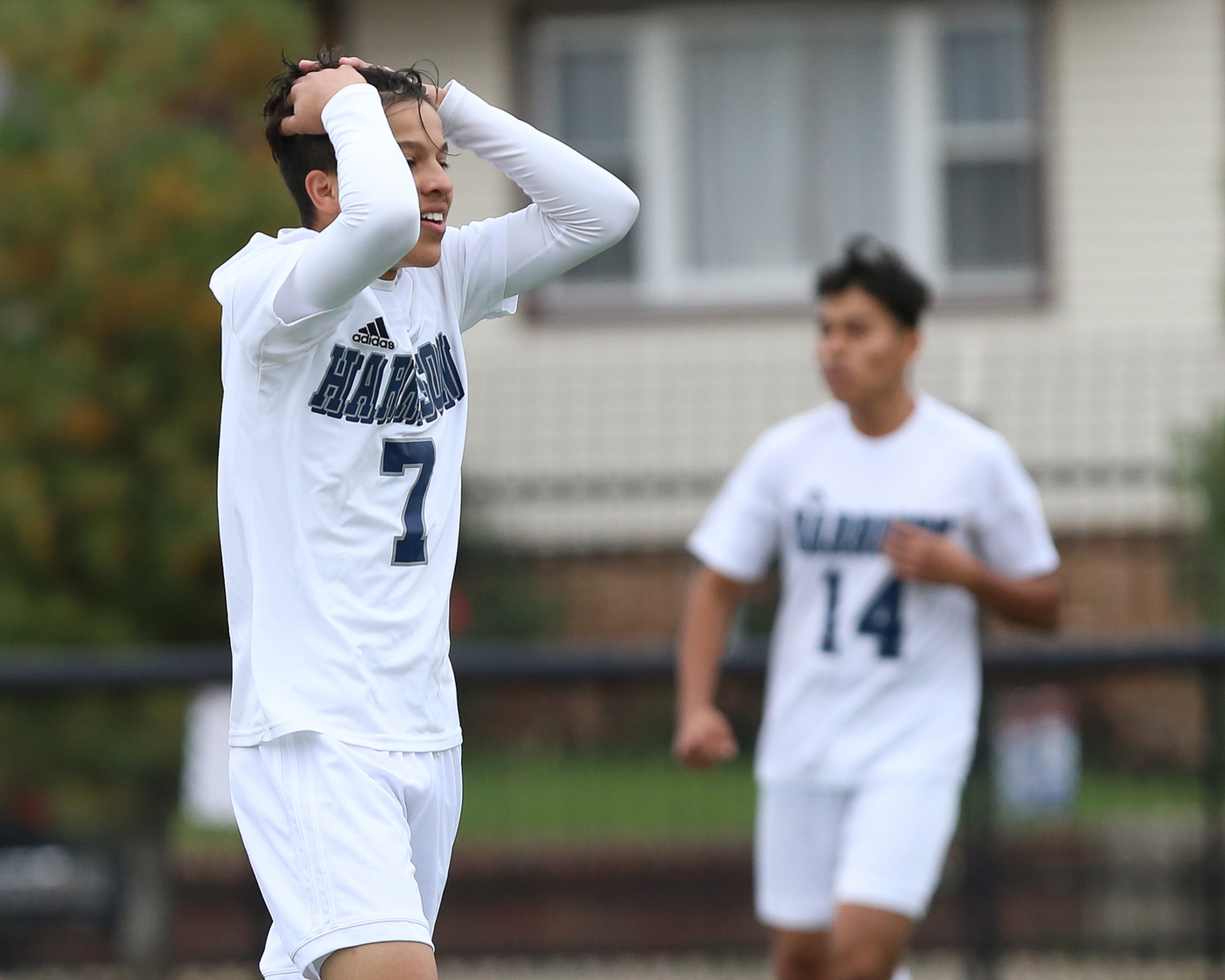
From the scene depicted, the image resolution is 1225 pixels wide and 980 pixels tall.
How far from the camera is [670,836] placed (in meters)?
7.35

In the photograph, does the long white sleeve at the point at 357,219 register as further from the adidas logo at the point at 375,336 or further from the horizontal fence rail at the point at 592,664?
the horizontal fence rail at the point at 592,664

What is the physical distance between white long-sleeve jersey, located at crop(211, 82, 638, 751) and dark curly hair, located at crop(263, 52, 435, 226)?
4.2 inches

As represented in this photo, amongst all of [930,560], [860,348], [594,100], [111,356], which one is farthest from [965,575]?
[594,100]

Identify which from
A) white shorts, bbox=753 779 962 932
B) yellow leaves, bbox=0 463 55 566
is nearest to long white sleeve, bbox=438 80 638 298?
white shorts, bbox=753 779 962 932

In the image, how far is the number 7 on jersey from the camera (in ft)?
10.9

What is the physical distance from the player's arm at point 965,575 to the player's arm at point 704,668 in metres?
0.63

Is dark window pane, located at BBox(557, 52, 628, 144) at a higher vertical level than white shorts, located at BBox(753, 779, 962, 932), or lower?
higher

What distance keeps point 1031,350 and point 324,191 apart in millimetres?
9620

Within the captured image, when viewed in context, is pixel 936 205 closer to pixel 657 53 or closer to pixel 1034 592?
pixel 657 53

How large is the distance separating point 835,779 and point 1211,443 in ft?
18.6

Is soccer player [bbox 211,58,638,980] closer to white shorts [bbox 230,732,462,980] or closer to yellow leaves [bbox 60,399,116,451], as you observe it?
white shorts [bbox 230,732,462,980]

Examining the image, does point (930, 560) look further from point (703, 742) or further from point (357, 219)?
point (357, 219)

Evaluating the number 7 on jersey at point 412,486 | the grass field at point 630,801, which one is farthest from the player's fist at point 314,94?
the grass field at point 630,801

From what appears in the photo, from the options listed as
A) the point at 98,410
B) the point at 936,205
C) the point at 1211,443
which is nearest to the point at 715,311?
the point at 936,205
